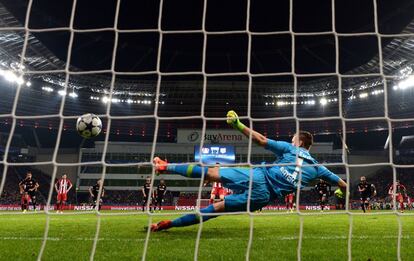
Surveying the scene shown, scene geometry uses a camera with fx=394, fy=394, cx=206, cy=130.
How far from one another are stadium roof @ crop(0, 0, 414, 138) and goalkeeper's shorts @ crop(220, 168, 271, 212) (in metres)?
16.7

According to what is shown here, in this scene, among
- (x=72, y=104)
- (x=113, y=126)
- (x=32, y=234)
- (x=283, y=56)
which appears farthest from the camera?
(x=113, y=126)

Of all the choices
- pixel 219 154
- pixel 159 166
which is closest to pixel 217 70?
pixel 219 154

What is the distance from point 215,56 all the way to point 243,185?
79.6 ft

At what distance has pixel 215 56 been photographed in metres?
28.6

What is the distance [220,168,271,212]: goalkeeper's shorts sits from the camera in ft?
16.6

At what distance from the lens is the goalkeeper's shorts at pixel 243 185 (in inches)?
199

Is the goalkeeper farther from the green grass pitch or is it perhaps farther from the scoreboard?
the scoreboard

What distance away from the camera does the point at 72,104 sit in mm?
29156

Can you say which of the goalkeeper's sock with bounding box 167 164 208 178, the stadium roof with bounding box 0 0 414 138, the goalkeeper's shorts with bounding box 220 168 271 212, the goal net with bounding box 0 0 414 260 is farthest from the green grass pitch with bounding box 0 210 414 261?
the stadium roof with bounding box 0 0 414 138

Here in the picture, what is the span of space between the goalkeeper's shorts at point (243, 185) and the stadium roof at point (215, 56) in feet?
54.7

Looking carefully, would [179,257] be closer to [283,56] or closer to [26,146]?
[283,56]

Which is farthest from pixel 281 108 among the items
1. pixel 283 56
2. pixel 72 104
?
pixel 72 104

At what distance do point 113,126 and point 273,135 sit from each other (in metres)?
12.5

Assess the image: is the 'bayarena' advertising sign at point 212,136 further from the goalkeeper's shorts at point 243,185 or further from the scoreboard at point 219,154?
the goalkeeper's shorts at point 243,185
